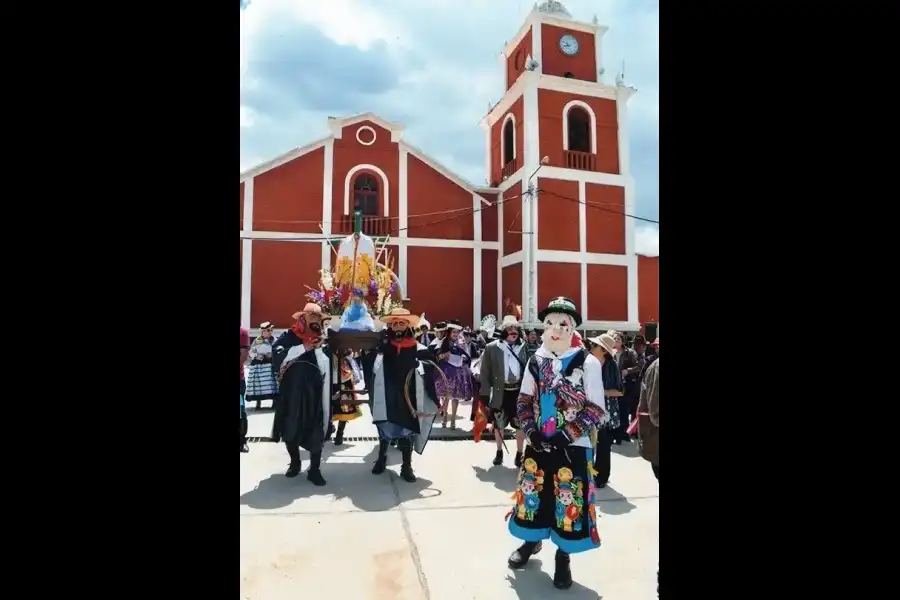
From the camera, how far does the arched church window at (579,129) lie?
A: 63.1 feet

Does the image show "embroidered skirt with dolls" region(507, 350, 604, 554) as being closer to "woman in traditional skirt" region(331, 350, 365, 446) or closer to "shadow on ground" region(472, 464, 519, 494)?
"shadow on ground" region(472, 464, 519, 494)

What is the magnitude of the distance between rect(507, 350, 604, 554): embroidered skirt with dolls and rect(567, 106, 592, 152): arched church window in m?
17.1

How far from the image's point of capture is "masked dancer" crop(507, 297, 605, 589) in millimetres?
3266

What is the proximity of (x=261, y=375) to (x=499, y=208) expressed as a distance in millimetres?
13121

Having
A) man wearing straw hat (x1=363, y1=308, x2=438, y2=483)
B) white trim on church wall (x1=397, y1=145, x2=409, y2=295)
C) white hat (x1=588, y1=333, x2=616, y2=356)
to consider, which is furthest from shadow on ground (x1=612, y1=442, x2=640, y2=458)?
white trim on church wall (x1=397, y1=145, x2=409, y2=295)

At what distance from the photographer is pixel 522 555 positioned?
11.7ft

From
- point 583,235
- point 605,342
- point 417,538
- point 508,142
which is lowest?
point 417,538

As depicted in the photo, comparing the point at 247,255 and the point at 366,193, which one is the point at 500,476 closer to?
the point at 247,255

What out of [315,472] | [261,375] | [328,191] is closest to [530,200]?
[328,191]
